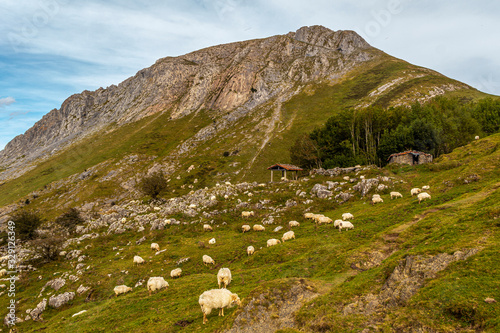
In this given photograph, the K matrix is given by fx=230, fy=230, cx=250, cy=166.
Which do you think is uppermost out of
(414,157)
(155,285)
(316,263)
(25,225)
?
(414,157)

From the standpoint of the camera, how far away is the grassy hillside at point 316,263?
831cm

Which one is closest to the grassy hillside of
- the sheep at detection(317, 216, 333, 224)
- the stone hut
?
the sheep at detection(317, 216, 333, 224)

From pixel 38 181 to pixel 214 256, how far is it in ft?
582

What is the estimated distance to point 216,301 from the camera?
533 inches

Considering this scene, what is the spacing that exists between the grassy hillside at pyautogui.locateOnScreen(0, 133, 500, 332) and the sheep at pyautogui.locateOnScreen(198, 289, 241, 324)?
20.7 inches

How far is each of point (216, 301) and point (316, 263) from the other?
8800 millimetres

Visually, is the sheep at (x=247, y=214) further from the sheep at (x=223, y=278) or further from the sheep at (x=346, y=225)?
the sheep at (x=223, y=278)

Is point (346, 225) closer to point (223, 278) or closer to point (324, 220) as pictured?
point (324, 220)

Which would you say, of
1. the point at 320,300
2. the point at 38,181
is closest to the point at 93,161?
the point at 38,181

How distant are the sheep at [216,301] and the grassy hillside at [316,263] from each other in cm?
53

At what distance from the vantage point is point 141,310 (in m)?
18.1

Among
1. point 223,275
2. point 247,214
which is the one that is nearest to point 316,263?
point 223,275

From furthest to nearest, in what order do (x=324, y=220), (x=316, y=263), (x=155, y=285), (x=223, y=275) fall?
(x=324, y=220) < (x=155, y=285) < (x=316, y=263) < (x=223, y=275)

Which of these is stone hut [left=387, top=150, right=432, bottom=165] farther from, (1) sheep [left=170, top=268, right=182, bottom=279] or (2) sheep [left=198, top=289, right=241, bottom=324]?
(2) sheep [left=198, top=289, right=241, bottom=324]
